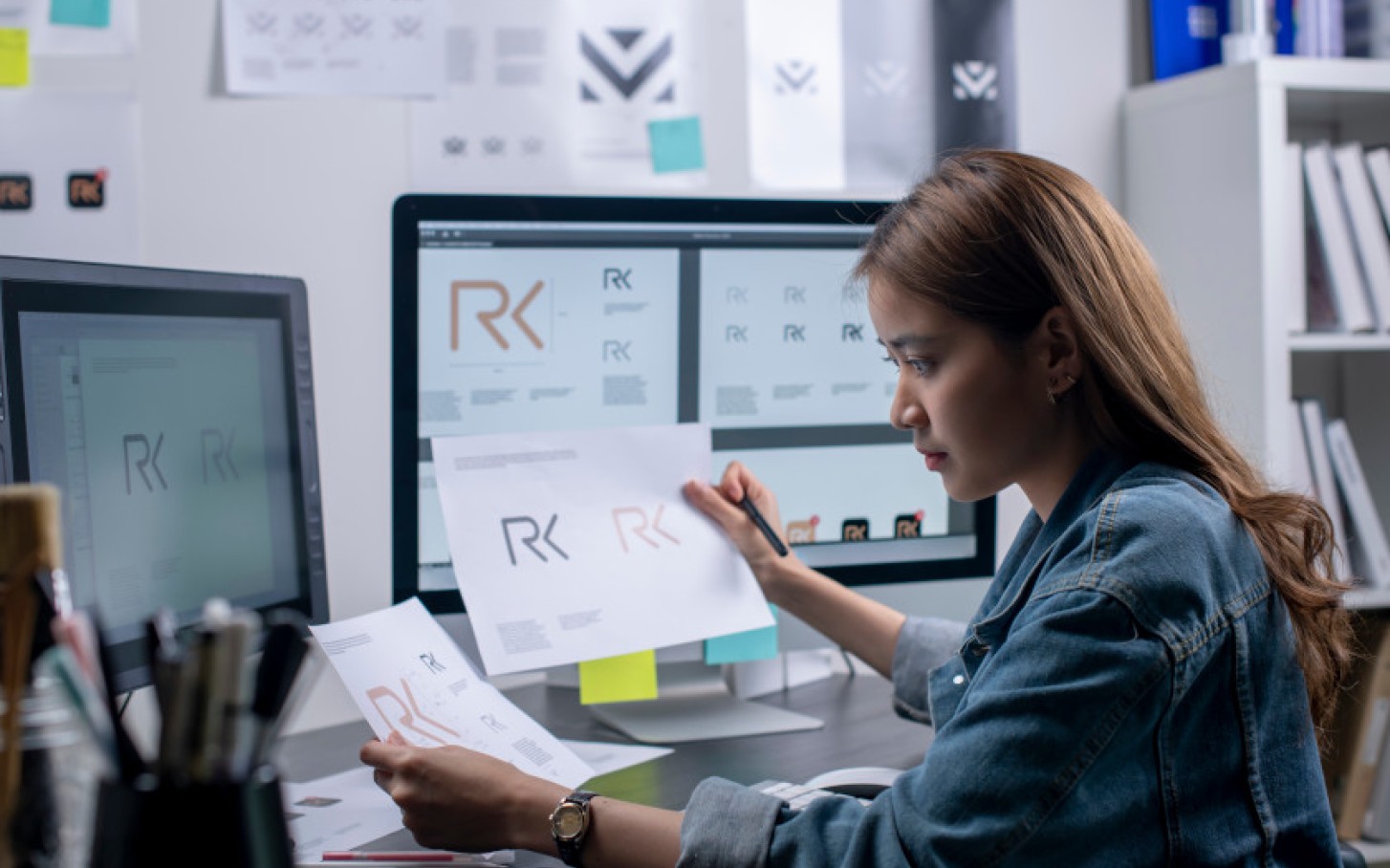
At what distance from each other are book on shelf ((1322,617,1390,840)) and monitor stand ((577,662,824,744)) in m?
0.84

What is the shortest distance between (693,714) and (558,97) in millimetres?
812

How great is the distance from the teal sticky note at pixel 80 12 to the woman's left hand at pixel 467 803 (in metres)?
1.06

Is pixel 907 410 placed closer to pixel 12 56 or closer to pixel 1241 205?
pixel 1241 205

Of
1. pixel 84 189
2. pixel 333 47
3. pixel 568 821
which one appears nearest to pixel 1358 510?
pixel 568 821

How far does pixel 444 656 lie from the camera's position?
1027mm

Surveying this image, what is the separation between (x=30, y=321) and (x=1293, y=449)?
4.84 ft

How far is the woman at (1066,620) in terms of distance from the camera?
762mm

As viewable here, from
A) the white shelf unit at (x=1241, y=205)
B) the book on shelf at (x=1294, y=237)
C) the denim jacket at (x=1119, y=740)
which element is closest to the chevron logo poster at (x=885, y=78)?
the white shelf unit at (x=1241, y=205)

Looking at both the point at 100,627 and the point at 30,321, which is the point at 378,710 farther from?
the point at 100,627

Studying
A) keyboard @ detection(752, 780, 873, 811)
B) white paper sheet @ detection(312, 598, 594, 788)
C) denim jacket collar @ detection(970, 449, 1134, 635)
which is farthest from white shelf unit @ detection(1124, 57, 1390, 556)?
white paper sheet @ detection(312, 598, 594, 788)

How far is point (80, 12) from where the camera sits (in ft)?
4.97

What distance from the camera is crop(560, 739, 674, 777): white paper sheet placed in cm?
114

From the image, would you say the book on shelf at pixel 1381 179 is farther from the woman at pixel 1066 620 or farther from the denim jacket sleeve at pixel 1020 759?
the denim jacket sleeve at pixel 1020 759

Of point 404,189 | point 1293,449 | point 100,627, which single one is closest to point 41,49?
point 404,189
